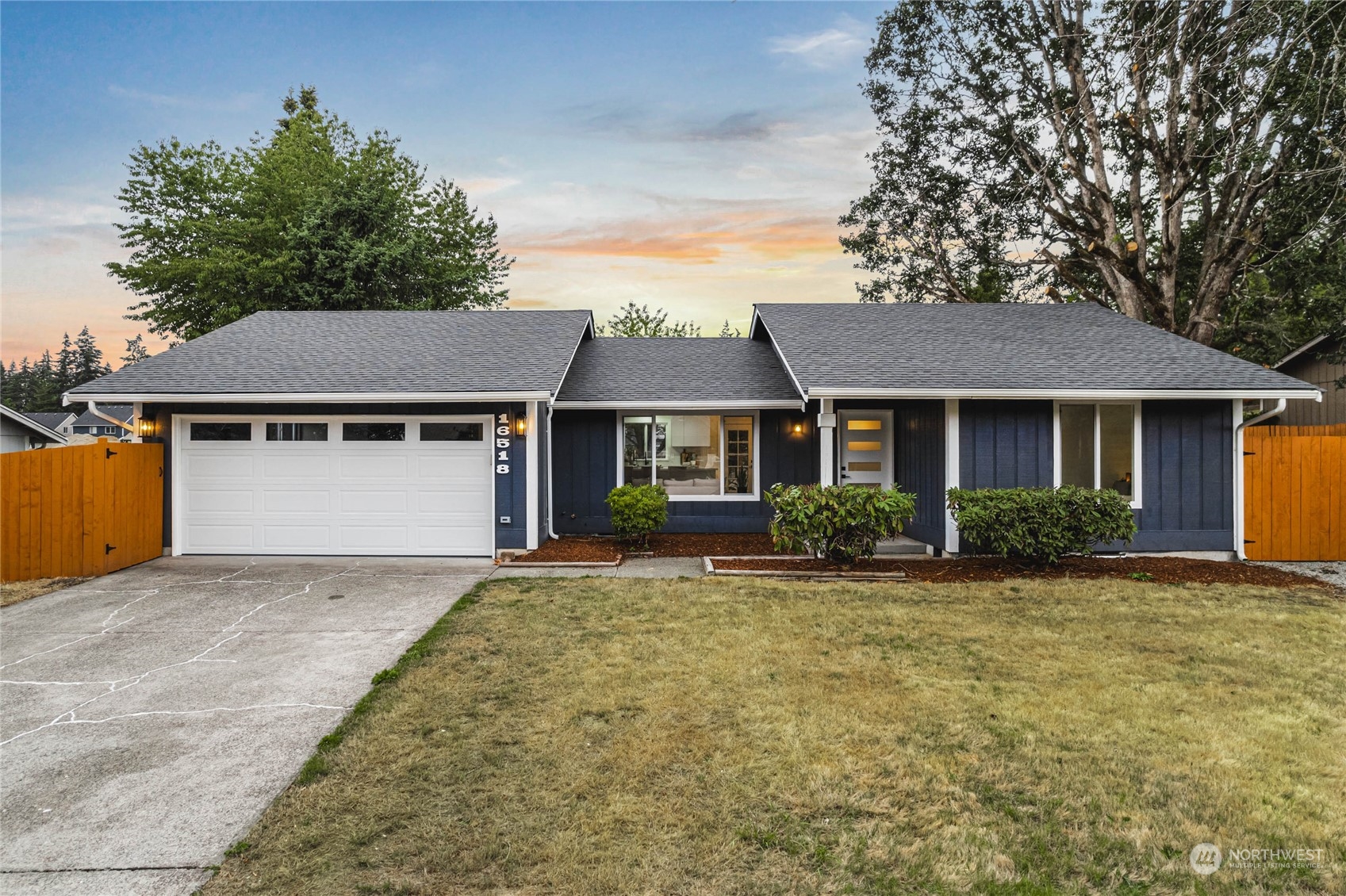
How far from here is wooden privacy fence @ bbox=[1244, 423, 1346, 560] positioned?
8.65 meters

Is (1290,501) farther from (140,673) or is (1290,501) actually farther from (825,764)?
(140,673)

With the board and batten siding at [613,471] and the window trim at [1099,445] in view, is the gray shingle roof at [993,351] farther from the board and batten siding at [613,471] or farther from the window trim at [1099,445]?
the board and batten siding at [613,471]

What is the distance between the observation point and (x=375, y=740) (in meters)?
3.49

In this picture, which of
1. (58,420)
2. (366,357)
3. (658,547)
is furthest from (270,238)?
(58,420)

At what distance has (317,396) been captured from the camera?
8.20 m

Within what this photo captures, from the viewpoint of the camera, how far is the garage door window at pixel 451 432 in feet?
28.7

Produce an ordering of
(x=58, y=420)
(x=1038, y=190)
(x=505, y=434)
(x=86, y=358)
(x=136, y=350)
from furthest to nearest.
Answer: (x=136, y=350), (x=86, y=358), (x=58, y=420), (x=1038, y=190), (x=505, y=434)

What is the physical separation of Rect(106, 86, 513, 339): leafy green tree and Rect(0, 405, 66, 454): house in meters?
6.09

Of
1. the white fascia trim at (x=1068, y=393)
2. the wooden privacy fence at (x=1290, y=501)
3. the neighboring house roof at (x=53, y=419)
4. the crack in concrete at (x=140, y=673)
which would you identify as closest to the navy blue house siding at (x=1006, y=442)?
the white fascia trim at (x=1068, y=393)

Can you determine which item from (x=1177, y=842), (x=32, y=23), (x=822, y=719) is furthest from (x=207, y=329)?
(x=1177, y=842)

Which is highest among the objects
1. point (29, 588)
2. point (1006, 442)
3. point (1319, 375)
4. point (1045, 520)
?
point (1319, 375)

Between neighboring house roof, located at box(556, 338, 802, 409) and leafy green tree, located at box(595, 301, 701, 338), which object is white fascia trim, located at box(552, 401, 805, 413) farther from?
leafy green tree, located at box(595, 301, 701, 338)

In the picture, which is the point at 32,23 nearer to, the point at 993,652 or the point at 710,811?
the point at 710,811

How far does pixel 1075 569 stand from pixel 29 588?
12.4 meters
